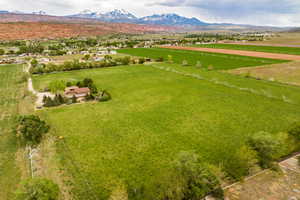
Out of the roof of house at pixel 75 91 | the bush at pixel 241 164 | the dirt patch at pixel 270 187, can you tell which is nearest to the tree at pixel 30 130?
the roof of house at pixel 75 91

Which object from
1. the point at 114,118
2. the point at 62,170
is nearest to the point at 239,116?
the point at 114,118

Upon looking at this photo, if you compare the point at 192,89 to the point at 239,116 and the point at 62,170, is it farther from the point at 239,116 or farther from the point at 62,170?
the point at 62,170

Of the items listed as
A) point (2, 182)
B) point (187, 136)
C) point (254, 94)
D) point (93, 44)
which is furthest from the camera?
point (93, 44)

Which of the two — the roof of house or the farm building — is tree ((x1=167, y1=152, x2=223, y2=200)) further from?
the roof of house

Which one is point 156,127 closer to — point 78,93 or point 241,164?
point 241,164

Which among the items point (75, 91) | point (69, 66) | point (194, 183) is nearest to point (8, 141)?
point (75, 91)
